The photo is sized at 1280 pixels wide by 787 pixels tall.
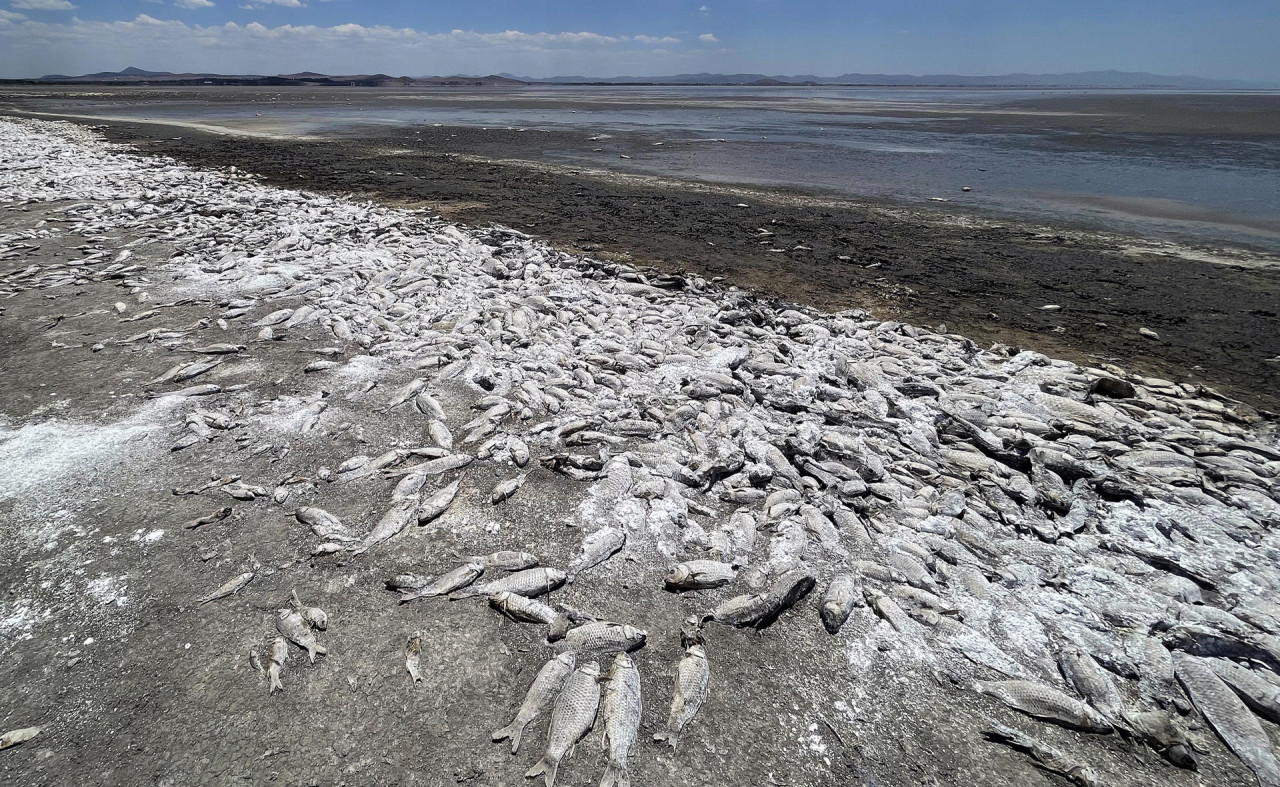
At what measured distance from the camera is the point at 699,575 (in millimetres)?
3436

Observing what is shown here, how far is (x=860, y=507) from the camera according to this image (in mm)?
4066

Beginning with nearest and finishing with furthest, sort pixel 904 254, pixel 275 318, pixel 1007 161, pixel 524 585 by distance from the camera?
pixel 524 585, pixel 275 318, pixel 904 254, pixel 1007 161

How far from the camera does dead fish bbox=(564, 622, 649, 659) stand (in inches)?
117

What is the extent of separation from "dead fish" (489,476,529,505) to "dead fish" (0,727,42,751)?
234 cm

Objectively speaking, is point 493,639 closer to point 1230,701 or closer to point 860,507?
Result: point 860,507

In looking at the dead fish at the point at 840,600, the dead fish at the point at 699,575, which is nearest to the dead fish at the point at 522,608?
the dead fish at the point at 699,575

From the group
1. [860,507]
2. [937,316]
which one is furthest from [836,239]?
[860,507]

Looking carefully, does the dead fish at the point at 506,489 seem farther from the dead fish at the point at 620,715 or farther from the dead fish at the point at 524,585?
the dead fish at the point at 620,715

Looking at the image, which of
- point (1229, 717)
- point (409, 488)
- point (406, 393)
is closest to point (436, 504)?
point (409, 488)

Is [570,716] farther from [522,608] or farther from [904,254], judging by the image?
[904,254]

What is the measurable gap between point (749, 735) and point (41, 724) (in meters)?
3.11

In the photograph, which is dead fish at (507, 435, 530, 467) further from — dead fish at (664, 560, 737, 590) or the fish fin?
the fish fin

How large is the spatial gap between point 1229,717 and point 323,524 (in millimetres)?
4953

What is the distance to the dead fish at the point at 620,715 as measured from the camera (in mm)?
2443
